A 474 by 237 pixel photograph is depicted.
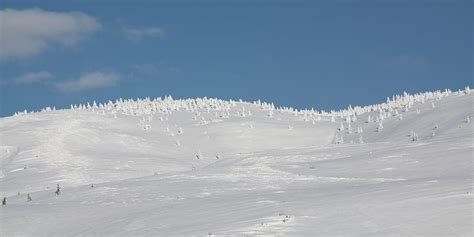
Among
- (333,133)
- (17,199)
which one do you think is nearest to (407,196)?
(17,199)

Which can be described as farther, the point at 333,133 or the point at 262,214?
the point at 333,133

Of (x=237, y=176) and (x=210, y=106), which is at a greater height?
(x=210, y=106)

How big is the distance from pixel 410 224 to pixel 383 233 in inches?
56.9

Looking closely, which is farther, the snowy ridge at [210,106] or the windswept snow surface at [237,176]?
the snowy ridge at [210,106]

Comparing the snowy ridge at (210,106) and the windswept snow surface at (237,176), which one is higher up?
the snowy ridge at (210,106)

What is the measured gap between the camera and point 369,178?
142ft

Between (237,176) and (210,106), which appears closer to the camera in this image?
(237,176)

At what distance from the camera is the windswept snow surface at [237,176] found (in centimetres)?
2634

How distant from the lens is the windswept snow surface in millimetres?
26344

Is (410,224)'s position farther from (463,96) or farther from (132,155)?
(463,96)

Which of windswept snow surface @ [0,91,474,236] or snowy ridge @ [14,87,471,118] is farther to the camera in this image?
snowy ridge @ [14,87,471,118]

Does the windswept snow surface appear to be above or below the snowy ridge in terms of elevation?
below

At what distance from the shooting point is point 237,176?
4825cm

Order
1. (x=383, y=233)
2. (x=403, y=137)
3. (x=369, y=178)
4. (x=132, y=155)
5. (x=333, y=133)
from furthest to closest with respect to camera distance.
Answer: (x=333, y=133), (x=403, y=137), (x=132, y=155), (x=369, y=178), (x=383, y=233)
